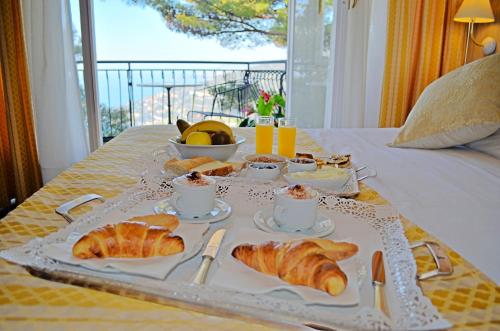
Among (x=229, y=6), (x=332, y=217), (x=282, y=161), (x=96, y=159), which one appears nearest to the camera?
(x=332, y=217)

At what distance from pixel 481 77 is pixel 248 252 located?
5.15 ft

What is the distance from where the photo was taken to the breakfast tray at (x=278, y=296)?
0.49m

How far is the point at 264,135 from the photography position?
1528mm

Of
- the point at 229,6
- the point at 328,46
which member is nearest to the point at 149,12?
the point at 229,6

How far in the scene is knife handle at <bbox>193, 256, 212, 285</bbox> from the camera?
0.58 m

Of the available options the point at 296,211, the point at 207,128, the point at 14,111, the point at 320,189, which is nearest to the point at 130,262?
the point at 296,211

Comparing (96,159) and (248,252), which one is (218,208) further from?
(96,159)

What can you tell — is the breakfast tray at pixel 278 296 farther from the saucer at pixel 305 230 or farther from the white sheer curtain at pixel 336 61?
the white sheer curtain at pixel 336 61

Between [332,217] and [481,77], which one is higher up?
[481,77]

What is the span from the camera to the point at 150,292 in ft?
1.81

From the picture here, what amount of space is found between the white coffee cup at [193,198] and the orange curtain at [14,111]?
2314 millimetres

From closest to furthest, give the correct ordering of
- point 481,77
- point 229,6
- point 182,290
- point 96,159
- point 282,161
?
point 182,290 → point 282,161 → point 96,159 → point 481,77 → point 229,6

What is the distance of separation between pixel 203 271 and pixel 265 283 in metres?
0.10

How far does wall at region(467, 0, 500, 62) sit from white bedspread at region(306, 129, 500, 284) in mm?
1589
